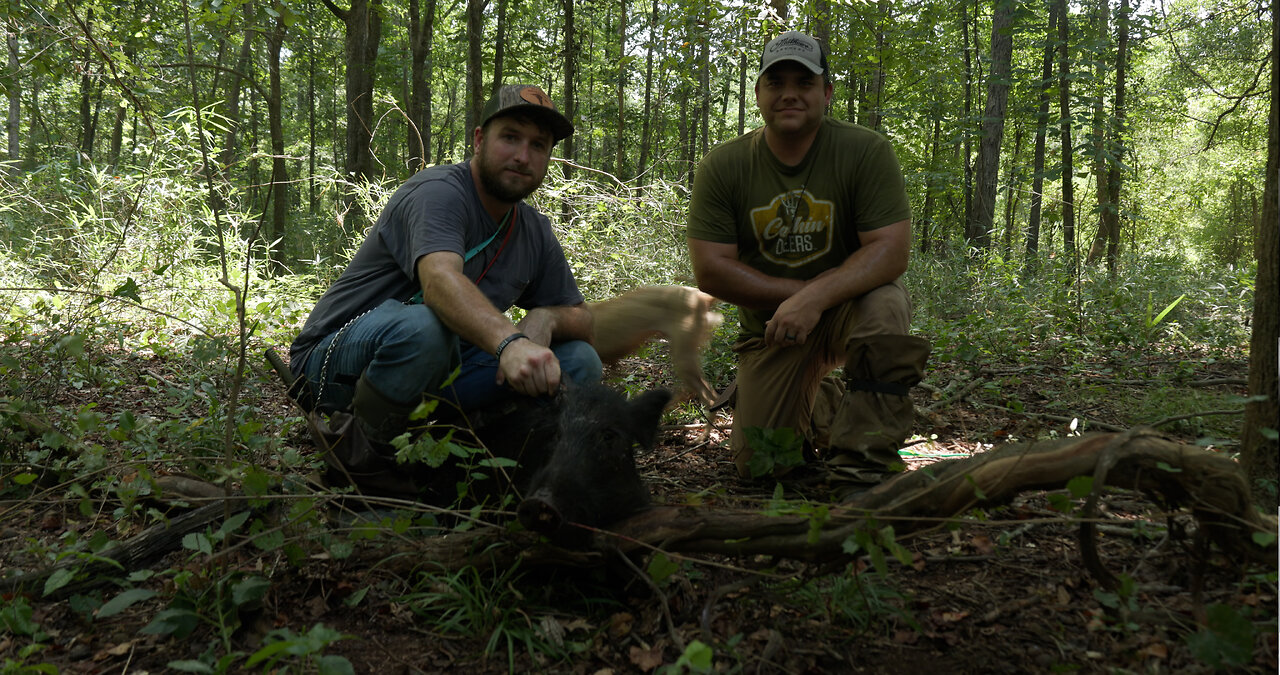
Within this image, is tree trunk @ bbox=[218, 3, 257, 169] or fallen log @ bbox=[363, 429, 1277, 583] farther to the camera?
tree trunk @ bbox=[218, 3, 257, 169]

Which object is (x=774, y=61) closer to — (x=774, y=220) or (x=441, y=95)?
(x=774, y=220)

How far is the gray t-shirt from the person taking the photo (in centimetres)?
323

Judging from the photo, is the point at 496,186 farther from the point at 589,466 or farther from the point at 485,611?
the point at 485,611

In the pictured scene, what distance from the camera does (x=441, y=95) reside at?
35.6 m

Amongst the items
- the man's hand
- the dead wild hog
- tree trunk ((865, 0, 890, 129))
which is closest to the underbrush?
the dead wild hog

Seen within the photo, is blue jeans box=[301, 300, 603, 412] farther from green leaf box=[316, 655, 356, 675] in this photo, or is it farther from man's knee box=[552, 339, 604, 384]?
green leaf box=[316, 655, 356, 675]

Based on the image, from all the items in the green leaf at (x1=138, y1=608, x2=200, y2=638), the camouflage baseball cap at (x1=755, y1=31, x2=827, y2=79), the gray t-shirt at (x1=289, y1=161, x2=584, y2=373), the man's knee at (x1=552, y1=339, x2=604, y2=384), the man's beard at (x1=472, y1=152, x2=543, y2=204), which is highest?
the camouflage baseball cap at (x1=755, y1=31, x2=827, y2=79)

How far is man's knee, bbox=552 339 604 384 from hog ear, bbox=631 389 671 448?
0.61m

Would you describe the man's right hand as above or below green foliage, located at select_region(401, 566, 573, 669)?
above

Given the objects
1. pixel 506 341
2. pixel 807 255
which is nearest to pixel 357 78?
pixel 807 255

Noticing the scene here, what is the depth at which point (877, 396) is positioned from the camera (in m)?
3.37

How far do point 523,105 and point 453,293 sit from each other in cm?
99

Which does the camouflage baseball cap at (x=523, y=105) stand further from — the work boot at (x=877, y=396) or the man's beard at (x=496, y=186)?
the work boot at (x=877, y=396)

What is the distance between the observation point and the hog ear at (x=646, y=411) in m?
2.87
